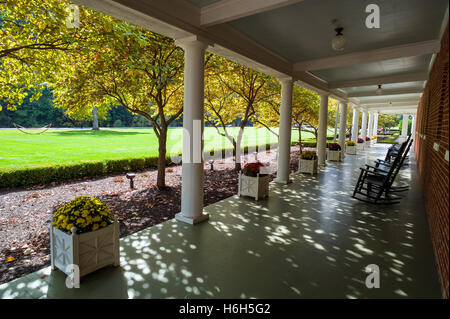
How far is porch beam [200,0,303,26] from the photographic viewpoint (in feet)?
11.6

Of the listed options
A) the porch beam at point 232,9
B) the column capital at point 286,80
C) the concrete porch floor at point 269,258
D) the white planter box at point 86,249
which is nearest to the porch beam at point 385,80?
the column capital at point 286,80

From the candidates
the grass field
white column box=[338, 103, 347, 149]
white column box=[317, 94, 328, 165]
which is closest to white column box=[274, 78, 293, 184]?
white column box=[317, 94, 328, 165]

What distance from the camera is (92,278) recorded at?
2895mm

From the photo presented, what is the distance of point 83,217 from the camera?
9.55 ft

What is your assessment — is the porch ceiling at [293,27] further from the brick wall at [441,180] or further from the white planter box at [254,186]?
the white planter box at [254,186]

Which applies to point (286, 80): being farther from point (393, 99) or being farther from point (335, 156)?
point (393, 99)

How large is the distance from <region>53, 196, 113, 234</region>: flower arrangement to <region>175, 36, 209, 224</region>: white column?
1.72m

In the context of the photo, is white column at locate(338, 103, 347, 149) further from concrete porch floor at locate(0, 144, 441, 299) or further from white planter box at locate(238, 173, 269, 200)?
white planter box at locate(238, 173, 269, 200)

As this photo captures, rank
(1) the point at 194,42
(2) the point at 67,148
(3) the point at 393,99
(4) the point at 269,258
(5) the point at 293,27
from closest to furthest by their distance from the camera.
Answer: (4) the point at 269,258
(1) the point at 194,42
(5) the point at 293,27
(3) the point at 393,99
(2) the point at 67,148

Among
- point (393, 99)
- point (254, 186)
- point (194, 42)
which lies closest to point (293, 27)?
point (194, 42)

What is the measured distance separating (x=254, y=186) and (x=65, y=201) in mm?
4474

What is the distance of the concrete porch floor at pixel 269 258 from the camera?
2725 mm

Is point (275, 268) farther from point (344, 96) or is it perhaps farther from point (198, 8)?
point (344, 96)
